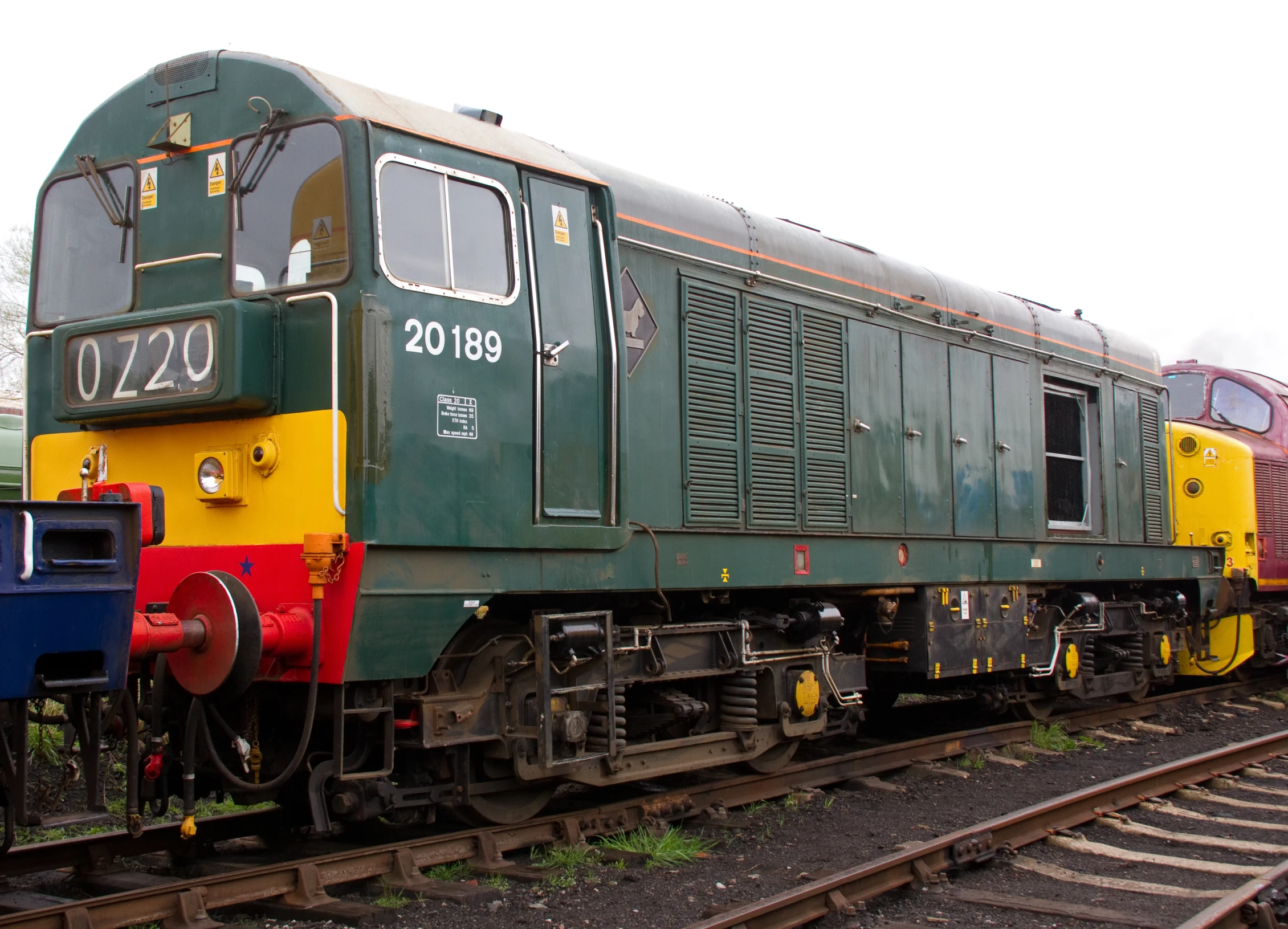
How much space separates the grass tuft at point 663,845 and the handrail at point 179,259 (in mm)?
3549

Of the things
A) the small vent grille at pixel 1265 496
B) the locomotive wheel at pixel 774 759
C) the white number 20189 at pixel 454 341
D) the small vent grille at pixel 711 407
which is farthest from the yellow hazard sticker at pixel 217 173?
the small vent grille at pixel 1265 496

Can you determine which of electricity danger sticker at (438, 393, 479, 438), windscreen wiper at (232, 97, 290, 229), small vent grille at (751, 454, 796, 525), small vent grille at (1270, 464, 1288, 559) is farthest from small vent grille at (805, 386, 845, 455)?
small vent grille at (1270, 464, 1288, 559)

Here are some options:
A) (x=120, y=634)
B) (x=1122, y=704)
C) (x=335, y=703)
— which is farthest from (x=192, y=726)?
(x=1122, y=704)

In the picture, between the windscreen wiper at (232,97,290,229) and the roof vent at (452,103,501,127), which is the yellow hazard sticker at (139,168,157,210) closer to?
the windscreen wiper at (232,97,290,229)

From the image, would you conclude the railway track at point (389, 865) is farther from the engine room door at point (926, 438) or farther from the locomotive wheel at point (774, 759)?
the engine room door at point (926, 438)

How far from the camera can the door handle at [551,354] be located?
595 cm

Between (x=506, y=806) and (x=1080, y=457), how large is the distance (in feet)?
24.3

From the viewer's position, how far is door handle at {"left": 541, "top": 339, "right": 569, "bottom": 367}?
5.95 m

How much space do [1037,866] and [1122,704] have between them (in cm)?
623

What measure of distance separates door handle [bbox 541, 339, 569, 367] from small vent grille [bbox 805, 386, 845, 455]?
2616 millimetres

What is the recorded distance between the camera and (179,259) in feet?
18.9

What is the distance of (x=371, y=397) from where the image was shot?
5145mm

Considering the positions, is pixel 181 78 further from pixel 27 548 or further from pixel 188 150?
pixel 27 548

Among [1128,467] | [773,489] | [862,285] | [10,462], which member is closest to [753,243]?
[862,285]
